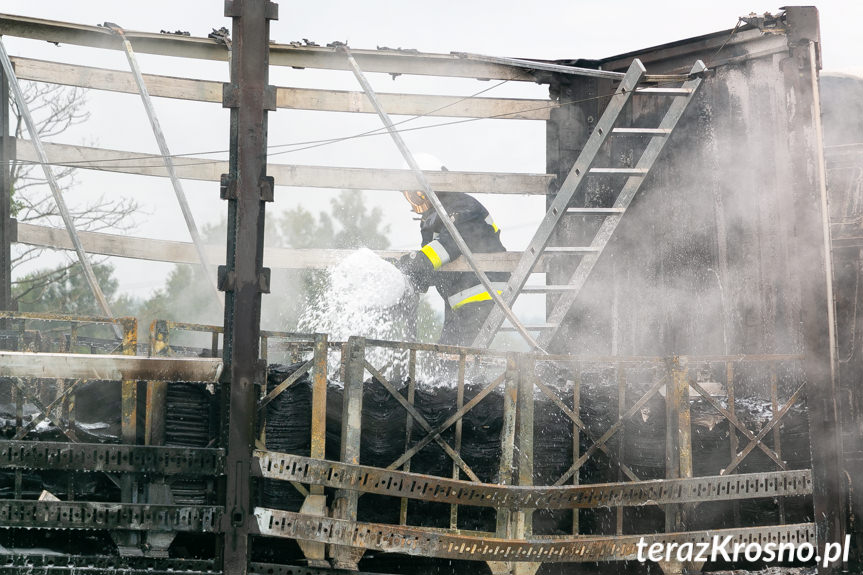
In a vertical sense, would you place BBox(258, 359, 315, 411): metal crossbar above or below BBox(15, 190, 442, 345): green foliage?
below

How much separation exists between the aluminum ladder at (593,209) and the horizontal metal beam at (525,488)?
6.96 feet

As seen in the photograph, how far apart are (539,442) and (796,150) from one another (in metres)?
3.21

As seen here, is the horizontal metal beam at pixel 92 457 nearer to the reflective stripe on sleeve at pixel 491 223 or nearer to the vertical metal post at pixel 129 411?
the vertical metal post at pixel 129 411

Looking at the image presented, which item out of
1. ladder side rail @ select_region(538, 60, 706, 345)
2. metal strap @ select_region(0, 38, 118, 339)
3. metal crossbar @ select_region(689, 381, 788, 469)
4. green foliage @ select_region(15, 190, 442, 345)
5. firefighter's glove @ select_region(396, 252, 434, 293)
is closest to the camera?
metal crossbar @ select_region(689, 381, 788, 469)

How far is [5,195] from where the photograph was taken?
27.3 ft

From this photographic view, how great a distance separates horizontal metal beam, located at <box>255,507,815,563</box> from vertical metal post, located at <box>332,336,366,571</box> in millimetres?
270

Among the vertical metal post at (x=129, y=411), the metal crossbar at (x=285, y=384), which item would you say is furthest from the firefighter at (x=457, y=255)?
the vertical metal post at (x=129, y=411)

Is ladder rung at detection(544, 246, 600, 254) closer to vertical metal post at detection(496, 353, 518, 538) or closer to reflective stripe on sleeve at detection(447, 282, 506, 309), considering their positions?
reflective stripe on sleeve at detection(447, 282, 506, 309)

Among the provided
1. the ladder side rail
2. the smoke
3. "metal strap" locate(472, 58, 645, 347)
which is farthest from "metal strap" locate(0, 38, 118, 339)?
the smoke

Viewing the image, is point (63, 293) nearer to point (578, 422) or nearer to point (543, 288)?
point (543, 288)

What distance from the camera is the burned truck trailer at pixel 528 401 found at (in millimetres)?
5383

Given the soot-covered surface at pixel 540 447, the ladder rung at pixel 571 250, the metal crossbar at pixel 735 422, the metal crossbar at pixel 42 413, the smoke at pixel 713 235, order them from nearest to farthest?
the metal crossbar at pixel 42 413 → the soot-covered surface at pixel 540 447 → the metal crossbar at pixel 735 422 → the smoke at pixel 713 235 → the ladder rung at pixel 571 250

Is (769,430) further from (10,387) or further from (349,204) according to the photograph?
(349,204)

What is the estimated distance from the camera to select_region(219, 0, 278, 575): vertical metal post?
17.2ft
